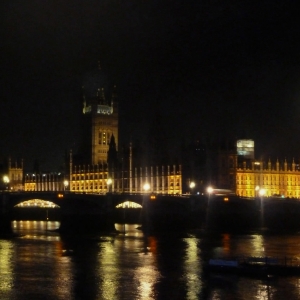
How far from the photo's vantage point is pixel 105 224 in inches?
4178

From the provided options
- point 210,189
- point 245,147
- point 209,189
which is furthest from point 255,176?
point 245,147

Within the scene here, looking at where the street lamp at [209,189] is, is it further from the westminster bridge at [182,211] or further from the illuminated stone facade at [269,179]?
the westminster bridge at [182,211]

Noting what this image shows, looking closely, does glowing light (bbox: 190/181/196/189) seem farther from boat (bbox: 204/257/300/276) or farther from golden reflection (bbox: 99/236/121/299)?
boat (bbox: 204/257/300/276)

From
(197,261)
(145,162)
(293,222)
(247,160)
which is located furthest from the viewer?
(145,162)

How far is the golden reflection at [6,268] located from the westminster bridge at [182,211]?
27.8 metres

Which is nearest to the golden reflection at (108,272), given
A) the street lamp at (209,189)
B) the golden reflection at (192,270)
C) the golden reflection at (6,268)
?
the golden reflection at (192,270)

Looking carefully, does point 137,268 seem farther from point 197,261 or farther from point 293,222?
point 293,222

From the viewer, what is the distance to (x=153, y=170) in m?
143

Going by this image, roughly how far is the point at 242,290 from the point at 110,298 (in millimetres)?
8216

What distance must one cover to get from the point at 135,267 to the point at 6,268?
9.86m

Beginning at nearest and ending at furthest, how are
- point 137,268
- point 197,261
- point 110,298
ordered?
1. point 110,298
2. point 137,268
3. point 197,261

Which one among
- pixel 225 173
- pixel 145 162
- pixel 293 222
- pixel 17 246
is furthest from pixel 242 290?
pixel 145 162

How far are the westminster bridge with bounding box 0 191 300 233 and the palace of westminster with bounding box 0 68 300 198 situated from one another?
641 inches

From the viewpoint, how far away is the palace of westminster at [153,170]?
429 ft
